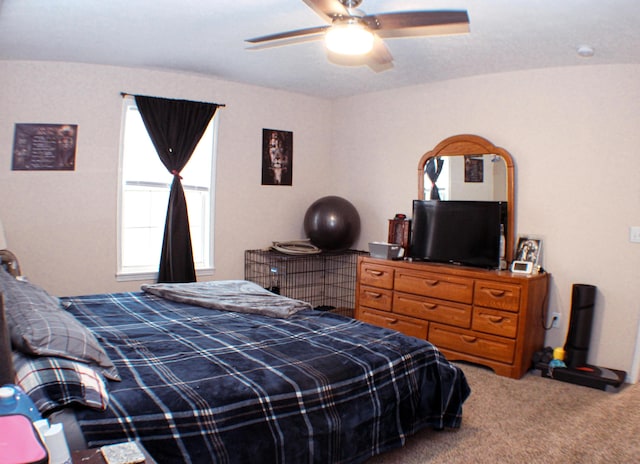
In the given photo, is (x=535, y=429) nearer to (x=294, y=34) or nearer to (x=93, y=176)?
(x=294, y=34)

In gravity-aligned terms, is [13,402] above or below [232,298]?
above

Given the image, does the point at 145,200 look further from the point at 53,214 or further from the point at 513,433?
the point at 513,433

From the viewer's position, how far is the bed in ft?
5.25

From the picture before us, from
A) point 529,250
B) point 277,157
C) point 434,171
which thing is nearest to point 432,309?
point 529,250

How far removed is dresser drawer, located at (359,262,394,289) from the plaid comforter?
1.43 metres

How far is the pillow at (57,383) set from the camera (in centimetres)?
151

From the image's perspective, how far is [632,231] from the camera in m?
3.47

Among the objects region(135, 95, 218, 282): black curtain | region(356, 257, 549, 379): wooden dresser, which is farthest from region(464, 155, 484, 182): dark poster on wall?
region(135, 95, 218, 282): black curtain

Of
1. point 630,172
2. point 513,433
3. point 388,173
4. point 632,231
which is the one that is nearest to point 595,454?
point 513,433

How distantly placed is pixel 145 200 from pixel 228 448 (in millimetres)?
3175

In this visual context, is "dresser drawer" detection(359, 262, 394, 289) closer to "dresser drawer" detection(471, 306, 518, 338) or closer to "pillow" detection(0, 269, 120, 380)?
"dresser drawer" detection(471, 306, 518, 338)

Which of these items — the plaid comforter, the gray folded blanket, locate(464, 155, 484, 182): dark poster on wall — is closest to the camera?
the plaid comforter

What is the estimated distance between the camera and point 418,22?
2250 millimetres

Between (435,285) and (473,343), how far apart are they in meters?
0.52
